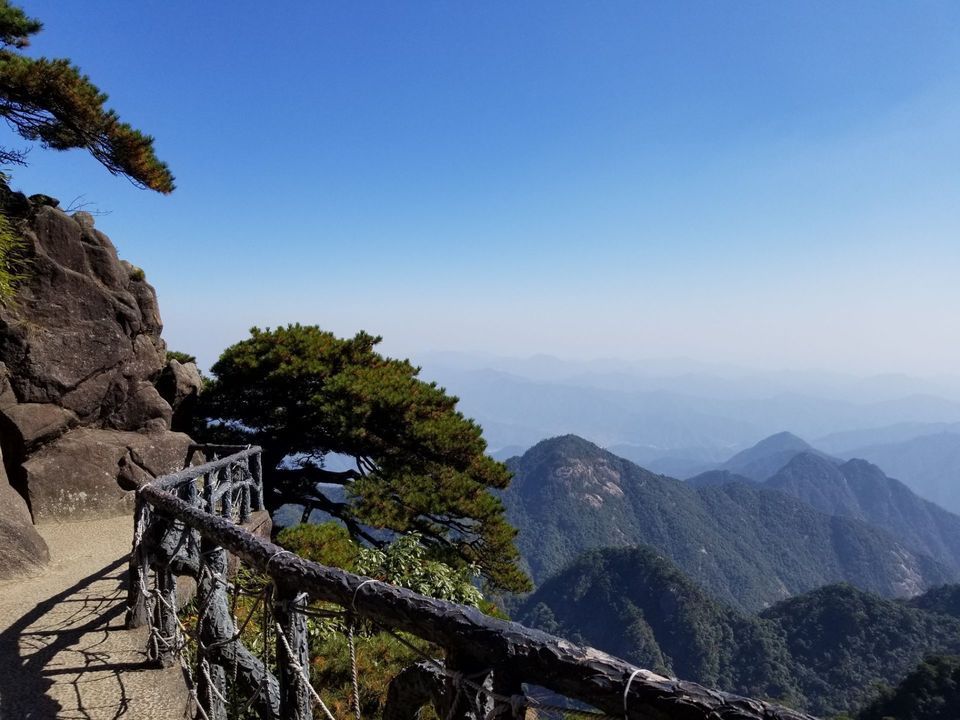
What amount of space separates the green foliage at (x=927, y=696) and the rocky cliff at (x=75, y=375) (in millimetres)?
57726

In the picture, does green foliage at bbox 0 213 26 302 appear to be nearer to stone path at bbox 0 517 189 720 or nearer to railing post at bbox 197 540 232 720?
stone path at bbox 0 517 189 720

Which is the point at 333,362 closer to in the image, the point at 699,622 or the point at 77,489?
the point at 77,489

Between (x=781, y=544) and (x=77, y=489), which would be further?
(x=781, y=544)

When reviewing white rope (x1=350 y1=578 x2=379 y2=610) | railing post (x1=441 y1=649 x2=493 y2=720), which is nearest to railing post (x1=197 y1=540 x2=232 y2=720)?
white rope (x1=350 y1=578 x2=379 y2=610)

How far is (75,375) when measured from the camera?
439 inches

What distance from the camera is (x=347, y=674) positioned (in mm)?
6070

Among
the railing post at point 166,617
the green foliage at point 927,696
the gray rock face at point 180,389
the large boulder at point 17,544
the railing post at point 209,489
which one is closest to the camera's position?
the railing post at point 166,617

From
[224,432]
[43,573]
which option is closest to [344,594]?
[43,573]

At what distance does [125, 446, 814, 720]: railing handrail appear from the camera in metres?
1.78

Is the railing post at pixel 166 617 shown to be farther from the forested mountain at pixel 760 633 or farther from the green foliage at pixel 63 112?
the forested mountain at pixel 760 633

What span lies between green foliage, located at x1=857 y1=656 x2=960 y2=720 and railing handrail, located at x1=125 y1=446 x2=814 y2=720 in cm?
5939

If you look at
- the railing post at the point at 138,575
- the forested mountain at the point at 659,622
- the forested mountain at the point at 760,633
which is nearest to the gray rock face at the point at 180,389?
the railing post at the point at 138,575

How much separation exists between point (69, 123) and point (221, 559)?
11.2m

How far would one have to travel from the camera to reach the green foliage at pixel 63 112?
10180 mm
